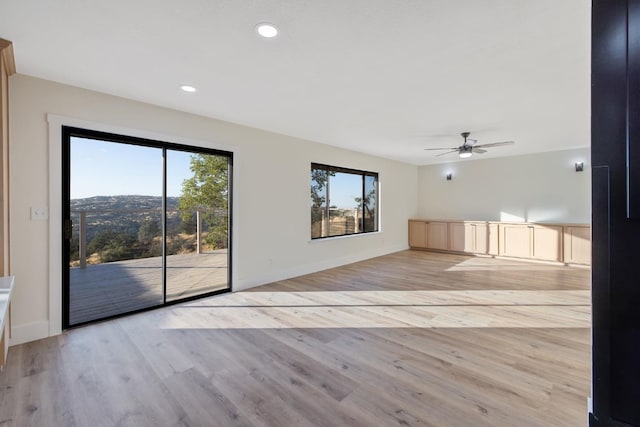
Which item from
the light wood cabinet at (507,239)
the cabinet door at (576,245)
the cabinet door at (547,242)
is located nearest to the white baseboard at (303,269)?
the light wood cabinet at (507,239)

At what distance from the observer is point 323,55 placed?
7.68 ft

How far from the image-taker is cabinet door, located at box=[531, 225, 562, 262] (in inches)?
236

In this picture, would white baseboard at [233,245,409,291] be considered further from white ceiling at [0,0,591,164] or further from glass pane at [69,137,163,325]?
white ceiling at [0,0,591,164]

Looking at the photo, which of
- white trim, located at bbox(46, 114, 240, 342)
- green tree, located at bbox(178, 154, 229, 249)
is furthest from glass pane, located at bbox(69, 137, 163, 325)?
green tree, located at bbox(178, 154, 229, 249)

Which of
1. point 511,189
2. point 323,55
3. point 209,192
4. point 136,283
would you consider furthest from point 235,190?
point 511,189

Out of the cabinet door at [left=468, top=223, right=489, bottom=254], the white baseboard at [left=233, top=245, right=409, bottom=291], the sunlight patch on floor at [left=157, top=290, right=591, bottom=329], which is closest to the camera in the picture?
the sunlight patch on floor at [left=157, top=290, right=591, bottom=329]

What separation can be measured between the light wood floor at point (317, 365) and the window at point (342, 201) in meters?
2.17

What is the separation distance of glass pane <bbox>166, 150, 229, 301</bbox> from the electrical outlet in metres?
1.15

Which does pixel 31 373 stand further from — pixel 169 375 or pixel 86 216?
pixel 86 216

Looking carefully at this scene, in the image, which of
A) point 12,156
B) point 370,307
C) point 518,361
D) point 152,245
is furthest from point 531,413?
point 152,245

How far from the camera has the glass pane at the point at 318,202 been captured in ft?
18.3

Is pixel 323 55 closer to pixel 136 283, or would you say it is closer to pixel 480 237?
pixel 136 283

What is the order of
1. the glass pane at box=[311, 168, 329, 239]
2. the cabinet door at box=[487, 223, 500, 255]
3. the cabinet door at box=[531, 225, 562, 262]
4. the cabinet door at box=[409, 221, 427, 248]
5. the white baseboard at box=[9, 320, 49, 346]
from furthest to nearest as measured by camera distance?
the cabinet door at box=[409, 221, 427, 248]
the cabinet door at box=[487, 223, 500, 255]
the cabinet door at box=[531, 225, 562, 262]
the glass pane at box=[311, 168, 329, 239]
the white baseboard at box=[9, 320, 49, 346]

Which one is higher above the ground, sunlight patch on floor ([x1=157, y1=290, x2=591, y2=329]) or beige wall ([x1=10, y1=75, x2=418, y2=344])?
beige wall ([x1=10, y1=75, x2=418, y2=344])
